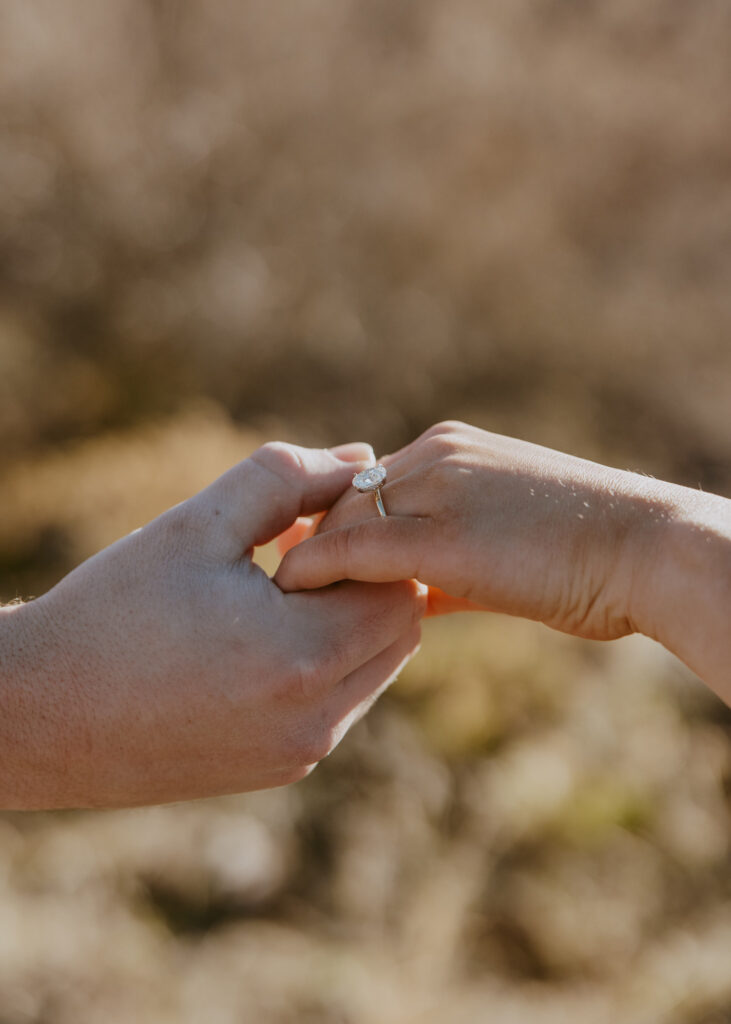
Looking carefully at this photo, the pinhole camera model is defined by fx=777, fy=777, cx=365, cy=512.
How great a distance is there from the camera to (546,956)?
341 cm

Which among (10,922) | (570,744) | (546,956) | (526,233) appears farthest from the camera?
(526,233)

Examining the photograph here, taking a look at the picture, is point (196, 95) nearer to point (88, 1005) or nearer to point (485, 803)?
point (485, 803)

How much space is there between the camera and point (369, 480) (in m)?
1.87

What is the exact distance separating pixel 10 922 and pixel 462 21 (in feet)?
27.5

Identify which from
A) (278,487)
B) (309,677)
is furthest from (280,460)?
(309,677)

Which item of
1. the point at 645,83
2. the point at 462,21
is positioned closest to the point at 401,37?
the point at 462,21

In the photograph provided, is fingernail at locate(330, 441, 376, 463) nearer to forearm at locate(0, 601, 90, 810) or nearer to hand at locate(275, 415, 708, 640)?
hand at locate(275, 415, 708, 640)

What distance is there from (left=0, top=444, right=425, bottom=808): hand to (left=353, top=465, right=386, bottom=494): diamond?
0.26 m

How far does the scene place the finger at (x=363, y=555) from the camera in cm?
173

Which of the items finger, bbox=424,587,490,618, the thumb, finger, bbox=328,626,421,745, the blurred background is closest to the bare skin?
the thumb

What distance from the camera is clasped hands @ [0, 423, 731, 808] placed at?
5.40 ft

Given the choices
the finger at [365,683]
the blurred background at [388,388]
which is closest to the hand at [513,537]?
the finger at [365,683]

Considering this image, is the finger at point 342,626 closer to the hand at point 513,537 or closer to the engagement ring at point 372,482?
the hand at point 513,537

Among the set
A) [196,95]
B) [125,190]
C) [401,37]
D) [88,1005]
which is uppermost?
[401,37]
